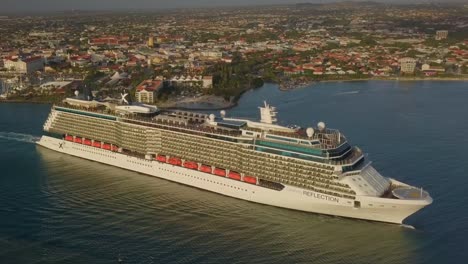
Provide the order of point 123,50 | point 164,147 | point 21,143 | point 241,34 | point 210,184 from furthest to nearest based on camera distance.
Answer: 1. point 241,34
2. point 123,50
3. point 21,143
4. point 164,147
5. point 210,184

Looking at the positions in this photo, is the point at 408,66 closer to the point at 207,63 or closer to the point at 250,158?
the point at 207,63

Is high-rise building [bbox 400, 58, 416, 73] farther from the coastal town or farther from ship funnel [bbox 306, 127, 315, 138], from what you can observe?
ship funnel [bbox 306, 127, 315, 138]

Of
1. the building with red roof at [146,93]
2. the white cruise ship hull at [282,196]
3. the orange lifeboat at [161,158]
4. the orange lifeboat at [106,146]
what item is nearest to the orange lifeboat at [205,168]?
the white cruise ship hull at [282,196]

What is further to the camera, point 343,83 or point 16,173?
point 343,83

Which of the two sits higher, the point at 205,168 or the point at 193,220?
the point at 205,168

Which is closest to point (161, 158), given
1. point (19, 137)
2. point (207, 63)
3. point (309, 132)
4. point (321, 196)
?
point (309, 132)

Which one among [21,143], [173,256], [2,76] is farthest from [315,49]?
[173,256]

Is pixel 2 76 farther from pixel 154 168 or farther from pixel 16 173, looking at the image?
pixel 154 168
